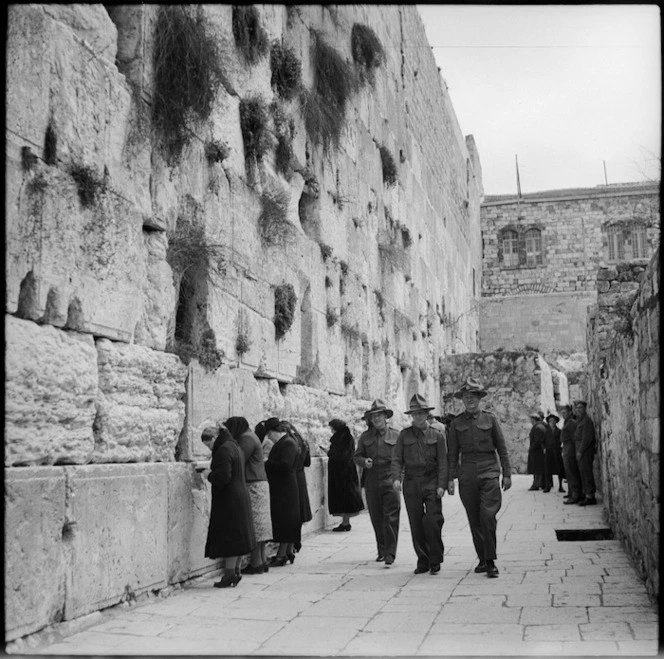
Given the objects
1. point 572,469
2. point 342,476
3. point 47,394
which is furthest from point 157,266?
point 572,469

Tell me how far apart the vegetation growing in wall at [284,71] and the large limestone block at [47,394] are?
191 inches

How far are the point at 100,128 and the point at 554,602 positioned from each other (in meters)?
4.23

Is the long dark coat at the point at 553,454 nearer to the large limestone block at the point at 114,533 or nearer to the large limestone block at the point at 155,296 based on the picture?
the large limestone block at the point at 155,296

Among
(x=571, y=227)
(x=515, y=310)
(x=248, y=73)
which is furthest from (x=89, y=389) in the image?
(x=571, y=227)

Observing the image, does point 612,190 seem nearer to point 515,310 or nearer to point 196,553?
point 515,310

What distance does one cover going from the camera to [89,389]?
5.60 m

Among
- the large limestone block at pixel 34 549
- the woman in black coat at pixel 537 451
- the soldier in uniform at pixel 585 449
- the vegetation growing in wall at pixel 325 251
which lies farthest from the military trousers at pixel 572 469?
the large limestone block at pixel 34 549

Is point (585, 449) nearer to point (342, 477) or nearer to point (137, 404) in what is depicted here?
point (342, 477)

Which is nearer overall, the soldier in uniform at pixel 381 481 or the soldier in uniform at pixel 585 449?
the soldier in uniform at pixel 381 481

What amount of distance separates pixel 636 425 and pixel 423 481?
1.89 meters

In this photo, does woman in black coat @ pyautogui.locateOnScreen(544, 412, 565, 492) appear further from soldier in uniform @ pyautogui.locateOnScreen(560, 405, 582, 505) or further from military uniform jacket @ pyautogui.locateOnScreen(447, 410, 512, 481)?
military uniform jacket @ pyautogui.locateOnScreen(447, 410, 512, 481)

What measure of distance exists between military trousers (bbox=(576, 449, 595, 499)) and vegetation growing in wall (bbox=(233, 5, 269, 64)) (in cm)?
Answer: 674

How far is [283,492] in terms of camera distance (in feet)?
26.1

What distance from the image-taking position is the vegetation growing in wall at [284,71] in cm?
962
